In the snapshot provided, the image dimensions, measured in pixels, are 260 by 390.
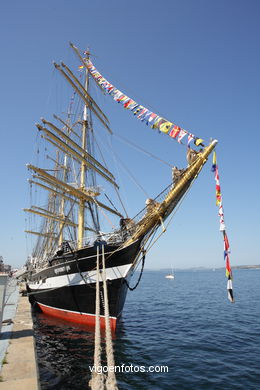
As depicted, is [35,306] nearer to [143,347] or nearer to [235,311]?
[143,347]

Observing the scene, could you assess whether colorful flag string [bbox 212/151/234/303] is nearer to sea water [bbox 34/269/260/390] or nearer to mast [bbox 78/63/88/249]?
sea water [bbox 34/269/260/390]

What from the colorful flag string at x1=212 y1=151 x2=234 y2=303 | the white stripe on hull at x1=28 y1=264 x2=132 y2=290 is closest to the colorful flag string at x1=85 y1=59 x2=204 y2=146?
the colorful flag string at x1=212 y1=151 x2=234 y2=303

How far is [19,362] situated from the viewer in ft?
16.2

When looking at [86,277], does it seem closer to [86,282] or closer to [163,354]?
[86,282]

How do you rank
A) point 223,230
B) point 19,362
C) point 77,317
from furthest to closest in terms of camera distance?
point 77,317
point 223,230
point 19,362

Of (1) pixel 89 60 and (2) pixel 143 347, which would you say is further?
(1) pixel 89 60

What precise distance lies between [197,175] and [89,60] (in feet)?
57.1

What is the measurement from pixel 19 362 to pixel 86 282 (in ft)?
24.4

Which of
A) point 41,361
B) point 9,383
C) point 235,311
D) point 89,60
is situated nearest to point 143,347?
point 41,361

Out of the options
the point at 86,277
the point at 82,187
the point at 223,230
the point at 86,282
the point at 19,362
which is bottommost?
the point at 19,362

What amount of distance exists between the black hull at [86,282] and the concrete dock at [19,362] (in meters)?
4.97

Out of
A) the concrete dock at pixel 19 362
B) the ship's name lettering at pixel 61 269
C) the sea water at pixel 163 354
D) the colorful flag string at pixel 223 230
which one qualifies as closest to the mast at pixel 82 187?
the ship's name lettering at pixel 61 269

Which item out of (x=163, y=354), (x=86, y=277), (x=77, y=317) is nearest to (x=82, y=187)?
(x=86, y=277)

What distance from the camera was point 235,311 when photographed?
60.6 feet
